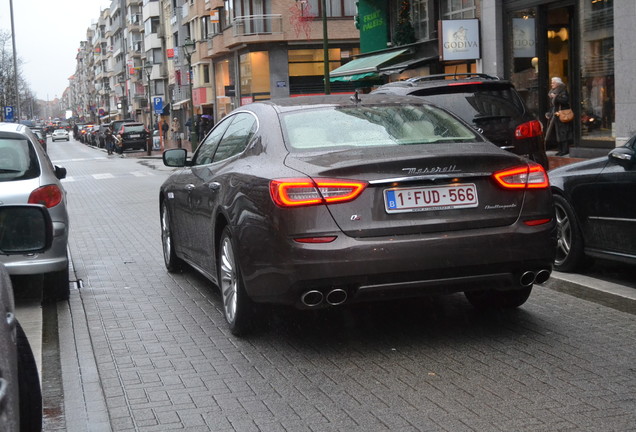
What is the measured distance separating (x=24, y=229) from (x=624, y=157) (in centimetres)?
543

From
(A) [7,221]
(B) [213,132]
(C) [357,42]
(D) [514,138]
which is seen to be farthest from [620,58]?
(C) [357,42]

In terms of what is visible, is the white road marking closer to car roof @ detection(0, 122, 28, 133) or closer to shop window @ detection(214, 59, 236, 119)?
car roof @ detection(0, 122, 28, 133)

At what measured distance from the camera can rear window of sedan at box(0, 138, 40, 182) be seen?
830cm

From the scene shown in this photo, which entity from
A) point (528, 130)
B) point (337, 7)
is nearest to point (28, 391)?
point (528, 130)

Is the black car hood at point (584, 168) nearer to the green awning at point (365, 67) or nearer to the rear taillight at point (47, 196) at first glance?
the rear taillight at point (47, 196)

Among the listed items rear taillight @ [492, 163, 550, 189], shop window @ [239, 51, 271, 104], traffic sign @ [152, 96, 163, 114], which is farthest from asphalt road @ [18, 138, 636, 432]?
shop window @ [239, 51, 271, 104]

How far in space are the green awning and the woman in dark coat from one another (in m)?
9.58

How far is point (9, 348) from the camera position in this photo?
9.71 ft

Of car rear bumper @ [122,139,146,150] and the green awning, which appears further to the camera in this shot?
car rear bumper @ [122,139,146,150]

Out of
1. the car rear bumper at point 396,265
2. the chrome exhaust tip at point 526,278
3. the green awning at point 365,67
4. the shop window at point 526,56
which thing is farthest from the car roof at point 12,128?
the green awning at point 365,67

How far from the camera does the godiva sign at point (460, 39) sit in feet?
78.7

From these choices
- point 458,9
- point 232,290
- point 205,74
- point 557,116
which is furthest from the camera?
point 205,74

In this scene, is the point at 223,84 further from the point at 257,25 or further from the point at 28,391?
the point at 28,391

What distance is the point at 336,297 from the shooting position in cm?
576
